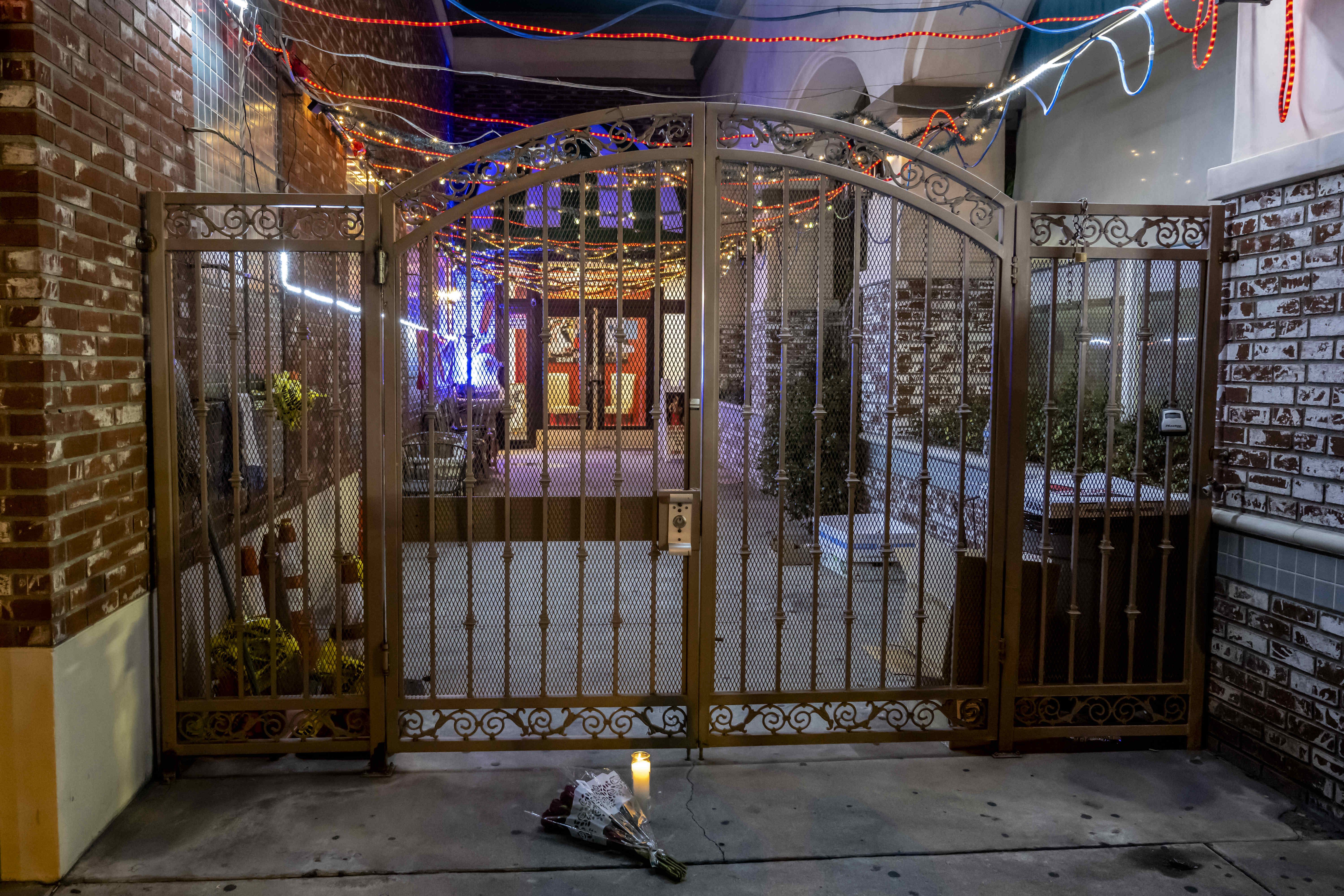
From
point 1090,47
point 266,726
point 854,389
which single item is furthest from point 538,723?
point 1090,47

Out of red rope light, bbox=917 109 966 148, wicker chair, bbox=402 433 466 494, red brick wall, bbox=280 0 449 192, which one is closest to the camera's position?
wicker chair, bbox=402 433 466 494

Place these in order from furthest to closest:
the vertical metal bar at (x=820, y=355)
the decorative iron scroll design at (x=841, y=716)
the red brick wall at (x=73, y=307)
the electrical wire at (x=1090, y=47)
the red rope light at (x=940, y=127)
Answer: the red rope light at (x=940, y=127), the electrical wire at (x=1090, y=47), the decorative iron scroll design at (x=841, y=716), the vertical metal bar at (x=820, y=355), the red brick wall at (x=73, y=307)

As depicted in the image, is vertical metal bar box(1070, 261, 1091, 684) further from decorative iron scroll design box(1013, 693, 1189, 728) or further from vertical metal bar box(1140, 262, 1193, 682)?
vertical metal bar box(1140, 262, 1193, 682)

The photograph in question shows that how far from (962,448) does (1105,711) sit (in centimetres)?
125

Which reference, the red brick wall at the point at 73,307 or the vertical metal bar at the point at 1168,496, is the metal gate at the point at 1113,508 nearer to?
the vertical metal bar at the point at 1168,496

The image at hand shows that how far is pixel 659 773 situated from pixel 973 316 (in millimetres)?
2207

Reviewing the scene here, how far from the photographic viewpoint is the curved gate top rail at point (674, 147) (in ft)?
10.4

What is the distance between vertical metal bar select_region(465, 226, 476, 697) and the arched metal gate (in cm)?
2


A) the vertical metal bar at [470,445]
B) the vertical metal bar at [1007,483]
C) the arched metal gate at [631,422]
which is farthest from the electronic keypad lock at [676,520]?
the vertical metal bar at [1007,483]

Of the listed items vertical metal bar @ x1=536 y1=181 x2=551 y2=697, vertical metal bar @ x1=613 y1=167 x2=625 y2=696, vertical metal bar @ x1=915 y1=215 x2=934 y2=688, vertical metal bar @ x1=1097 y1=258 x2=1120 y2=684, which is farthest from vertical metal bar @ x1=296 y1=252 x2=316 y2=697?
vertical metal bar @ x1=1097 y1=258 x2=1120 y2=684

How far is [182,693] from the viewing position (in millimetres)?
3168

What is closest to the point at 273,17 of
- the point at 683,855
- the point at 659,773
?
the point at 659,773

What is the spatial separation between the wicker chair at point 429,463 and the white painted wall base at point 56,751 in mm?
1131

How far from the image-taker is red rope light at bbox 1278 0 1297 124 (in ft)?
9.91
